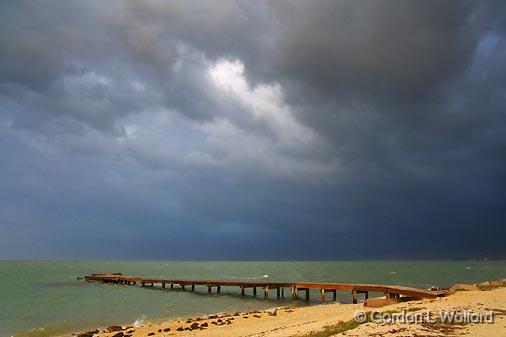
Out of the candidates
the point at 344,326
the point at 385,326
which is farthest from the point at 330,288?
the point at 385,326

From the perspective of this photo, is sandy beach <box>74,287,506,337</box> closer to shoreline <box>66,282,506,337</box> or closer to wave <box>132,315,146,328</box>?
shoreline <box>66,282,506,337</box>

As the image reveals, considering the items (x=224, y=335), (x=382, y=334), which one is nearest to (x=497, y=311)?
(x=382, y=334)

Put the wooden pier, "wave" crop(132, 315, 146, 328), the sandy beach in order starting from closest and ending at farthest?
1. the sandy beach
2. "wave" crop(132, 315, 146, 328)
3. the wooden pier

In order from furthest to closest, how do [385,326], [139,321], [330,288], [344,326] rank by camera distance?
1. [330,288]
2. [139,321]
3. [344,326]
4. [385,326]

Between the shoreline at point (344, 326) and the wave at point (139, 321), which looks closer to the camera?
the shoreline at point (344, 326)

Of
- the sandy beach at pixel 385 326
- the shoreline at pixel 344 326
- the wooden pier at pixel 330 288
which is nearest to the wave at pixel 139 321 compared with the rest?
the shoreline at pixel 344 326

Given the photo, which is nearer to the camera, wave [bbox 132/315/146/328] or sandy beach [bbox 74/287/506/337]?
sandy beach [bbox 74/287/506/337]

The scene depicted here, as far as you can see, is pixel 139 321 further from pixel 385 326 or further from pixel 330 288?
pixel 385 326

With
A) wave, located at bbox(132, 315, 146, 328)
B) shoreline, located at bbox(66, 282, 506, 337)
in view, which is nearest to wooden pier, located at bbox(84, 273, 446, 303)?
shoreline, located at bbox(66, 282, 506, 337)

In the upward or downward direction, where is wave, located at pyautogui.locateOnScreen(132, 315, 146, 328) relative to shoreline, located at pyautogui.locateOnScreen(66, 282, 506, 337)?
downward

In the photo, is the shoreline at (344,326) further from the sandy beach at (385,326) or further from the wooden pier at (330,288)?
the wooden pier at (330,288)

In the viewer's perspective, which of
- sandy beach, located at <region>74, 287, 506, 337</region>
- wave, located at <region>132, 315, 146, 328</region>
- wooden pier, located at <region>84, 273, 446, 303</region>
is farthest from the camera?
wooden pier, located at <region>84, 273, 446, 303</region>

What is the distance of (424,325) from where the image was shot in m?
14.9

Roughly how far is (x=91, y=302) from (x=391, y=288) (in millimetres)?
30844
